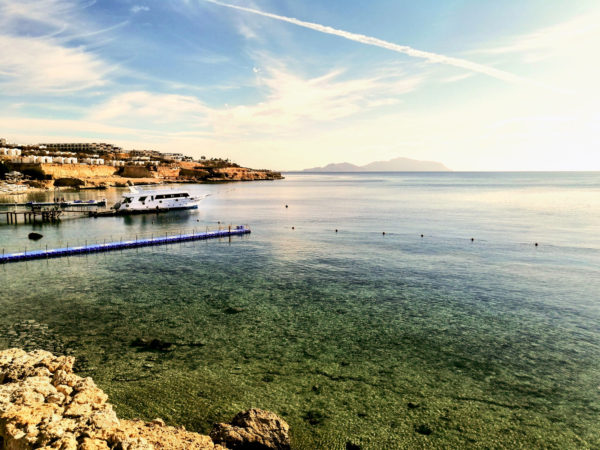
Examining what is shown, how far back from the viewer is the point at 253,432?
12523 millimetres

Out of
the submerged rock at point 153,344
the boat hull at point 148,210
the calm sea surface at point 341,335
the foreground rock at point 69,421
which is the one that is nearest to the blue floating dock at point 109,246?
the calm sea surface at point 341,335

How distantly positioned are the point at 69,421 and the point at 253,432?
232 inches

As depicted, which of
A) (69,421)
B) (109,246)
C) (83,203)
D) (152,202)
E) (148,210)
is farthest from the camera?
(83,203)

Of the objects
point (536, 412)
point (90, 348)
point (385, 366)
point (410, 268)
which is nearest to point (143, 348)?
point (90, 348)

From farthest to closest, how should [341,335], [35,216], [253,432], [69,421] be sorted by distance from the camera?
[35,216]
[341,335]
[253,432]
[69,421]

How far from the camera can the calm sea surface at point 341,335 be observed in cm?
1542

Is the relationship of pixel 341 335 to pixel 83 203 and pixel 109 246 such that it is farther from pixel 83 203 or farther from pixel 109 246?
pixel 83 203

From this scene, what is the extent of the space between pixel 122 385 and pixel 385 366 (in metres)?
13.7

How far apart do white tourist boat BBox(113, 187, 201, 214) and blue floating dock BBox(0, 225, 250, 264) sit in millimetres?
36956

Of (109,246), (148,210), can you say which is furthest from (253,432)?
(148,210)

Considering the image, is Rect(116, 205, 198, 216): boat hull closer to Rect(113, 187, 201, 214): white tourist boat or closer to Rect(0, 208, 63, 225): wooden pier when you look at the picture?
Rect(113, 187, 201, 214): white tourist boat

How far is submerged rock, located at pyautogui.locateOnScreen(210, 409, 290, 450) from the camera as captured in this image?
39.6 feet

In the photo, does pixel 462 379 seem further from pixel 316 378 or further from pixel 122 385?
pixel 122 385

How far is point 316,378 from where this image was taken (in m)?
18.3
